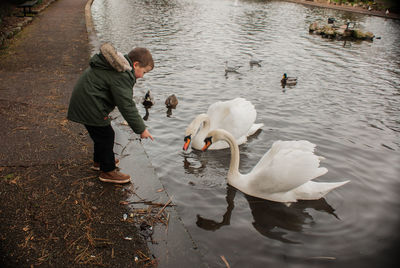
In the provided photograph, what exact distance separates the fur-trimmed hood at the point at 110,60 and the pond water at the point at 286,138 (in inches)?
84.9

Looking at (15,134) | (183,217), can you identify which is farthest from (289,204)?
(15,134)

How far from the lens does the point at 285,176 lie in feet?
14.1

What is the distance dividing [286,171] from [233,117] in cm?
214

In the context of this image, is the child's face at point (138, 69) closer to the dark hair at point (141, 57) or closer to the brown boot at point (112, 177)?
the dark hair at point (141, 57)

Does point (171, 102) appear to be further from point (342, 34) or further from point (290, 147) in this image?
point (342, 34)

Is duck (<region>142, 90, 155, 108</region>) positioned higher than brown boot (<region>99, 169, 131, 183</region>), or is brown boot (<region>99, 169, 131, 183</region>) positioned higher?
brown boot (<region>99, 169, 131, 183</region>)

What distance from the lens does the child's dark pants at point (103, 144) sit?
3713 millimetres

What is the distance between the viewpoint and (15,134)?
4719mm

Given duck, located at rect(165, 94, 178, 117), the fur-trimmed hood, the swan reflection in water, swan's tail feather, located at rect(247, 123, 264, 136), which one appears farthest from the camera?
duck, located at rect(165, 94, 178, 117)

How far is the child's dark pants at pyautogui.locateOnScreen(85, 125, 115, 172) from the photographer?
3.71m

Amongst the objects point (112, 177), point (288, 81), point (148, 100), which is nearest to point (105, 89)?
point (112, 177)

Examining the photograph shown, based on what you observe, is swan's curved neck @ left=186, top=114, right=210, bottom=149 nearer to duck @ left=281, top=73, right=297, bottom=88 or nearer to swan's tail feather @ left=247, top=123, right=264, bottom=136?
swan's tail feather @ left=247, top=123, right=264, bottom=136

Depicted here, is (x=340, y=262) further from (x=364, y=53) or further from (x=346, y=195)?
(x=364, y=53)

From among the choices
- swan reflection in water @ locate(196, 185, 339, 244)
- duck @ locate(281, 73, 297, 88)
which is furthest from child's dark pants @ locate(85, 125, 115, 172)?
duck @ locate(281, 73, 297, 88)
